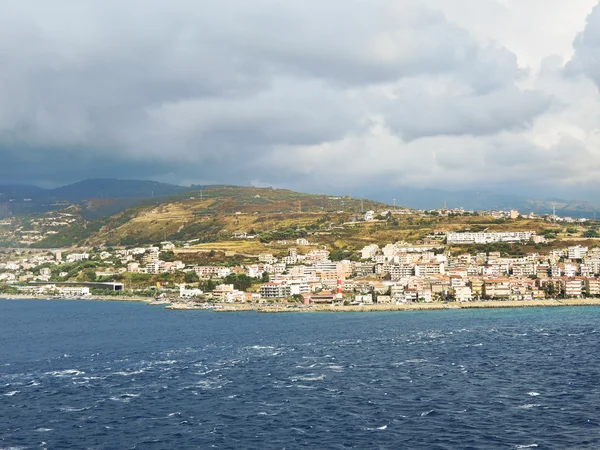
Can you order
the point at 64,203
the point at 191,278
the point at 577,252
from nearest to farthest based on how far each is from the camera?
the point at 191,278
the point at 577,252
the point at 64,203

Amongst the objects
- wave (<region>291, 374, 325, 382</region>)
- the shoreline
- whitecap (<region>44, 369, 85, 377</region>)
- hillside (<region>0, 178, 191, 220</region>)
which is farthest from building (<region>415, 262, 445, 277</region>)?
hillside (<region>0, 178, 191, 220</region>)

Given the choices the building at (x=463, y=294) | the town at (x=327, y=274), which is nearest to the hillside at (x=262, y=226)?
the town at (x=327, y=274)

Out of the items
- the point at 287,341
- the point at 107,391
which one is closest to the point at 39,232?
the point at 287,341

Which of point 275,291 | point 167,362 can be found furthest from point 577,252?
point 167,362

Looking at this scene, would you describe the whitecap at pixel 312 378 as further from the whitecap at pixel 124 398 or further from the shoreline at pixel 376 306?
the shoreline at pixel 376 306

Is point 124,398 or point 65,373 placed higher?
point 65,373

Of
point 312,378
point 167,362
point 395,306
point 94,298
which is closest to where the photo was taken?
point 312,378

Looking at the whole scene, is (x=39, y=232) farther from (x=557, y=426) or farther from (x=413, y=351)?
(x=557, y=426)

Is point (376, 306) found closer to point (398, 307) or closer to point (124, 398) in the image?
point (398, 307)
